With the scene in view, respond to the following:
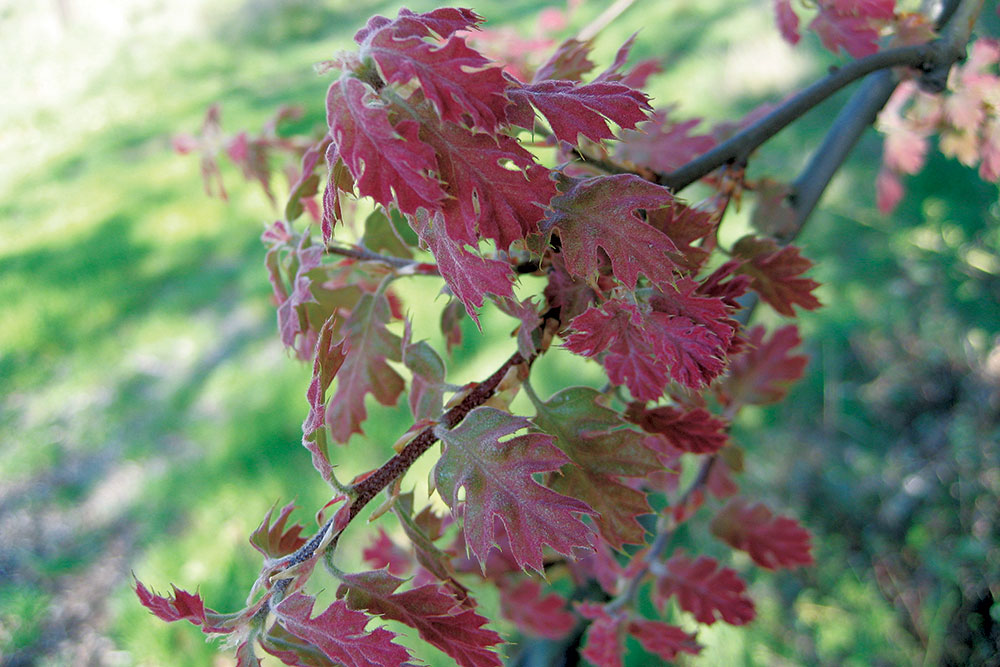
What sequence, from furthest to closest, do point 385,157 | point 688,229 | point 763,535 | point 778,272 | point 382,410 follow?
point 382,410 < point 763,535 < point 778,272 < point 688,229 < point 385,157

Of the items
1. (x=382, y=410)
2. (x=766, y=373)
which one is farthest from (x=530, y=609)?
(x=382, y=410)

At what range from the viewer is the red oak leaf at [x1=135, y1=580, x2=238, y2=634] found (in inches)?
19.5

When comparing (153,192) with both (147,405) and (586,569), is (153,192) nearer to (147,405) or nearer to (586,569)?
A: (147,405)

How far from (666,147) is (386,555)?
2.10 feet

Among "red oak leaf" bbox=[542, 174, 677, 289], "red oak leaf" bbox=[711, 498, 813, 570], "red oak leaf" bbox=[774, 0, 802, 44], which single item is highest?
"red oak leaf" bbox=[542, 174, 677, 289]

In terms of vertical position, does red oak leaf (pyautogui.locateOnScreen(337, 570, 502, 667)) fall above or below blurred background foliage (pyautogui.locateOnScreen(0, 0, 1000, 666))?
above

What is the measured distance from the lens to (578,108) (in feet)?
1.51

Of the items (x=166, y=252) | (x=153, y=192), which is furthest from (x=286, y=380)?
(x=153, y=192)

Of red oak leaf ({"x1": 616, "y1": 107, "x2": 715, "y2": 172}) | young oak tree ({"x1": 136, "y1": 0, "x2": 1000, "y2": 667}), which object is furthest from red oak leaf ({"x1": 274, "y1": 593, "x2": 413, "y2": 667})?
red oak leaf ({"x1": 616, "y1": 107, "x2": 715, "y2": 172})

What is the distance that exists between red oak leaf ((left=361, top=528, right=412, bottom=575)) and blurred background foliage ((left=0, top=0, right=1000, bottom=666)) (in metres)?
0.72

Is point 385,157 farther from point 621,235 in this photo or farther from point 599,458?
point 599,458

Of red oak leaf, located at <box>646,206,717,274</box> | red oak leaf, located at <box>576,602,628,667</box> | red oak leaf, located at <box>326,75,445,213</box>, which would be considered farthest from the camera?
red oak leaf, located at <box>576,602,628,667</box>

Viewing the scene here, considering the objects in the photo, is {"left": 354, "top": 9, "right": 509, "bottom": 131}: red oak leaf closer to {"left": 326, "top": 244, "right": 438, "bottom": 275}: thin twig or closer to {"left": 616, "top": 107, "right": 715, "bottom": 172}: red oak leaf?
{"left": 326, "top": 244, "right": 438, "bottom": 275}: thin twig

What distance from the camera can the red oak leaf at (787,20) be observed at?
88cm
